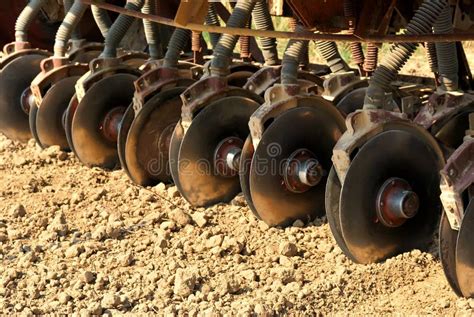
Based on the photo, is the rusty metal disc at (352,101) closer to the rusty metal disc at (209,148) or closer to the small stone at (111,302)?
the rusty metal disc at (209,148)

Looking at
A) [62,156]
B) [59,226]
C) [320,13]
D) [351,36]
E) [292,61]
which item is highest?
[351,36]

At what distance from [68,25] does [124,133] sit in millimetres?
830

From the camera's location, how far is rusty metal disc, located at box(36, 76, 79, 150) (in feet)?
14.7

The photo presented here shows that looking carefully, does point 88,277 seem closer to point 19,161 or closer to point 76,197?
point 76,197

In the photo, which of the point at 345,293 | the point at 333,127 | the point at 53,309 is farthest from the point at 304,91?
the point at 53,309

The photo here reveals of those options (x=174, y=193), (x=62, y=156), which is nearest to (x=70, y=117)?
(x=62, y=156)

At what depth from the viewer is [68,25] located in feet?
15.2

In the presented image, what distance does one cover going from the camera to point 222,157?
3811 millimetres

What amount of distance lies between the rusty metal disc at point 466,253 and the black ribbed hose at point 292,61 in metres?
1.03

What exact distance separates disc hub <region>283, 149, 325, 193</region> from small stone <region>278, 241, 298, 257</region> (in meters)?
0.27

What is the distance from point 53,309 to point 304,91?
1287mm

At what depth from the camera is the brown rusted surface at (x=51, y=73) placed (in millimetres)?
4496

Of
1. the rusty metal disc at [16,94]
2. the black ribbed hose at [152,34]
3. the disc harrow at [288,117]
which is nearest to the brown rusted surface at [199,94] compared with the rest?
the disc harrow at [288,117]

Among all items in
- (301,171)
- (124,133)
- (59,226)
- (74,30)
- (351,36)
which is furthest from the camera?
(74,30)
